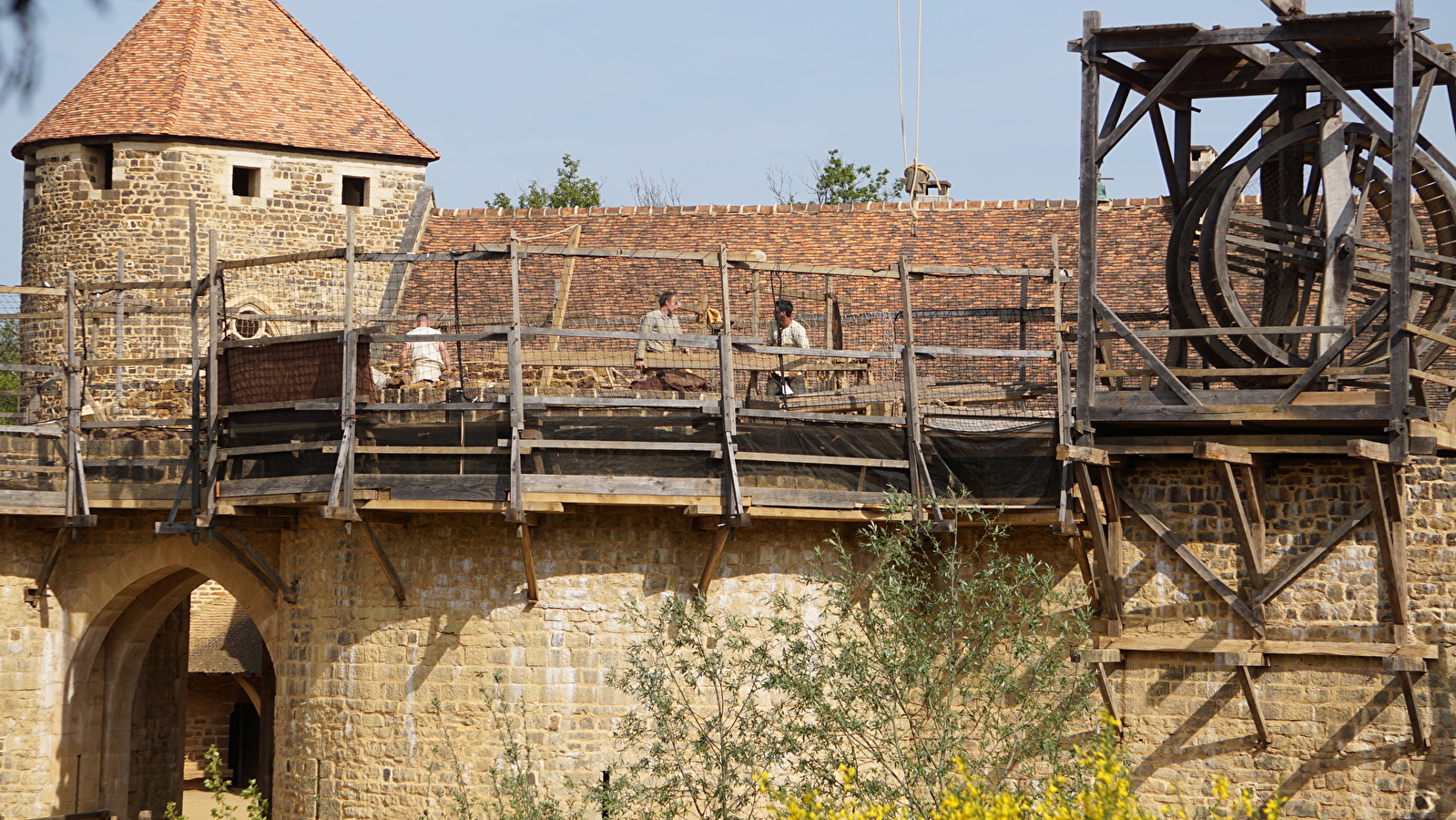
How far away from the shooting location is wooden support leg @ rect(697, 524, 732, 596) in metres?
13.6

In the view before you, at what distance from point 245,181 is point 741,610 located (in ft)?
41.7

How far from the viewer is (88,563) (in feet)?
54.7

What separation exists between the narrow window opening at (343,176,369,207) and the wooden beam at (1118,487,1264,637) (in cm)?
1337

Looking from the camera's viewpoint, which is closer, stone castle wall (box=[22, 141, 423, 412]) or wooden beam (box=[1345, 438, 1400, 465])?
wooden beam (box=[1345, 438, 1400, 465])

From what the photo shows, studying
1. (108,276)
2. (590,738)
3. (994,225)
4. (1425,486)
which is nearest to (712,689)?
(590,738)

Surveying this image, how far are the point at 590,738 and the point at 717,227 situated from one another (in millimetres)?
9770

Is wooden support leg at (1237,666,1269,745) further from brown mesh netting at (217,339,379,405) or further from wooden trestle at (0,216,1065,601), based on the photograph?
brown mesh netting at (217,339,379,405)

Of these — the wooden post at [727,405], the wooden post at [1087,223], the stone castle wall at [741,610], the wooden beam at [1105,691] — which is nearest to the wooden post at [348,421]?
the stone castle wall at [741,610]

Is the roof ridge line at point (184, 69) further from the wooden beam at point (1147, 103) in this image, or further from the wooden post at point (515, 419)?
the wooden beam at point (1147, 103)

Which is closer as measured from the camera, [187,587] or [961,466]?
[961,466]

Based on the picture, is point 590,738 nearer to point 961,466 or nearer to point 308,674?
point 308,674

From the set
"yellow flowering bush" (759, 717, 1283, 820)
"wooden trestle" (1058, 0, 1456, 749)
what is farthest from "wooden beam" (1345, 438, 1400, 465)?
"yellow flowering bush" (759, 717, 1283, 820)

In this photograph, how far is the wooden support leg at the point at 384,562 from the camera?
45.1ft

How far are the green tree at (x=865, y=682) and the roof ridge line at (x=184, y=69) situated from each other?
12522 mm
